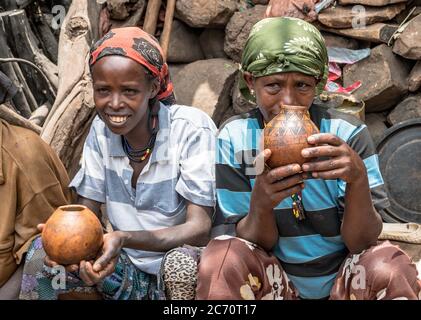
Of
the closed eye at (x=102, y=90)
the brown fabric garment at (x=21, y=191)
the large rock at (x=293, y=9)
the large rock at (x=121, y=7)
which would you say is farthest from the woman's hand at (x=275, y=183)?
the large rock at (x=121, y=7)

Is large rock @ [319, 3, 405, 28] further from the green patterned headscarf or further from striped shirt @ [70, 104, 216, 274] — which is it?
the green patterned headscarf

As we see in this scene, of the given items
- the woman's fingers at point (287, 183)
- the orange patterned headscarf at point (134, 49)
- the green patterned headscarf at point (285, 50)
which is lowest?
the woman's fingers at point (287, 183)

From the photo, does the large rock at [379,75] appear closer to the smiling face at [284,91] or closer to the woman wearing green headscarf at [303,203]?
the woman wearing green headscarf at [303,203]

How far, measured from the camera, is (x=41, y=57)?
5.49 metres

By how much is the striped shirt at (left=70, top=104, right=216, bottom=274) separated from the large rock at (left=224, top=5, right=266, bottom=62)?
2387 mm

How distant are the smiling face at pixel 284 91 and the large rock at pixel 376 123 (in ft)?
8.96

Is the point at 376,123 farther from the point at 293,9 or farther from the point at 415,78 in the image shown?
the point at 293,9

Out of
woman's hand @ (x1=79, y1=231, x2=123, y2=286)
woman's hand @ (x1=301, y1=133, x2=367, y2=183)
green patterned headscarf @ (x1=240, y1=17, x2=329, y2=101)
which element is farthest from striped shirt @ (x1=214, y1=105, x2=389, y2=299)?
woman's hand @ (x1=79, y1=231, x2=123, y2=286)

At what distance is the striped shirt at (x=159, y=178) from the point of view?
3203 millimetres

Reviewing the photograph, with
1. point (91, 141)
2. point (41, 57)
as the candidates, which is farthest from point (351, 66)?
point (91, 141)

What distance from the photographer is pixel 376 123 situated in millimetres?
5551

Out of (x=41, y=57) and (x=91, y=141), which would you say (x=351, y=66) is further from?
(x=91, y=141)
